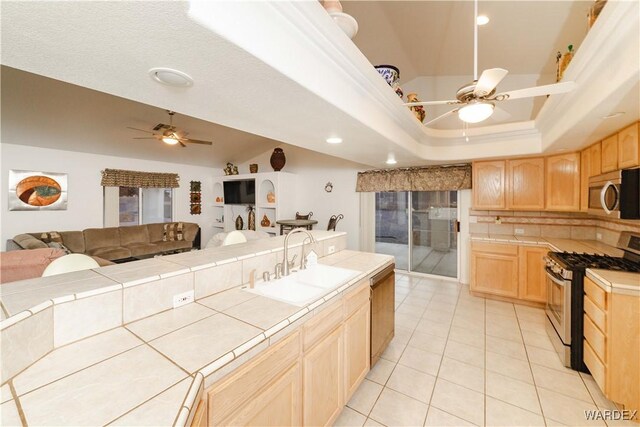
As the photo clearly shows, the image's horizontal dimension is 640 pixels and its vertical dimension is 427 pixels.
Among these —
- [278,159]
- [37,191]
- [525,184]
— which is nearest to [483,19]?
[525,184]

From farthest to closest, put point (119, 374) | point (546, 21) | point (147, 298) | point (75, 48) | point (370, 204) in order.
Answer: point (370, 204), point (546, 21), point (147, 298), point (75, 48), point (119, 374)

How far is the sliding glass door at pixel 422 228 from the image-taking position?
4566 mm

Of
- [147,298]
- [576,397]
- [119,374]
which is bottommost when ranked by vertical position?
[576,397]

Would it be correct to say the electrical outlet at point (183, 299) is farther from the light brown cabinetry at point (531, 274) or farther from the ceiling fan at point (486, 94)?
the light brown cabinetry at point (531, 274)

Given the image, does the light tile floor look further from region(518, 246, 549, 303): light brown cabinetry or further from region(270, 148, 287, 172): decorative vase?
region(270, 148, 287, 172): decorative vase

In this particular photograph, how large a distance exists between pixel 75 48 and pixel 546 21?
3.82 meters

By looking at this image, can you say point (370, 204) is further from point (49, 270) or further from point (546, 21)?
point (49, 270)

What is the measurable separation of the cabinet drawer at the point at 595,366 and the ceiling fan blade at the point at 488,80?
212 cm

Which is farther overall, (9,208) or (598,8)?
(9,208)

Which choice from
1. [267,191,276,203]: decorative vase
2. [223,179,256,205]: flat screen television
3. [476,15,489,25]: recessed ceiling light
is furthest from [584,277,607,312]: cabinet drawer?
[223,179,256,205]: flat screen television

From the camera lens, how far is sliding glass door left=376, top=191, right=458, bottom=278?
457cm

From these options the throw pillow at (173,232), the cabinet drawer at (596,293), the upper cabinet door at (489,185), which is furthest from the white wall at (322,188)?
the cabinet drawer at (596,293)

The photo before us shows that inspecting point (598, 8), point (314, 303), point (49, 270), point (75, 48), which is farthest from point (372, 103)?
point (49, 270)

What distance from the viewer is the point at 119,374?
808 mm
